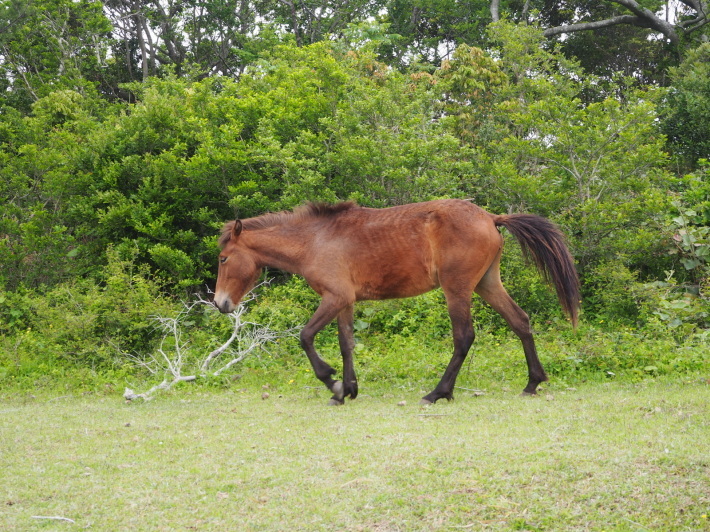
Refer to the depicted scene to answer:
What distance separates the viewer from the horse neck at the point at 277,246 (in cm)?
771

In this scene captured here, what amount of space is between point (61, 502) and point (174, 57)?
2687 centimetres

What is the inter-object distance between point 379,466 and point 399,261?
2.97 m

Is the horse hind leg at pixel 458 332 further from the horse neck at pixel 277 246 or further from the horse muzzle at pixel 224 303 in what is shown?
the horse muzzle at pixel 224 303

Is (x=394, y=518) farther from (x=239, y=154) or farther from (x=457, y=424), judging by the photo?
(x=239, y=154)

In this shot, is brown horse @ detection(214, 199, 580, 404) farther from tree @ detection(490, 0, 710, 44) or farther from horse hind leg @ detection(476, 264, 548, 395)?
tree @ detection(490, 0, 710, 44)

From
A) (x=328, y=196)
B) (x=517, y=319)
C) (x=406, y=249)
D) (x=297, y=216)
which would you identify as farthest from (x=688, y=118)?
(x=297, y=216)

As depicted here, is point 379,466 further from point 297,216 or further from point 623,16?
point 623,16

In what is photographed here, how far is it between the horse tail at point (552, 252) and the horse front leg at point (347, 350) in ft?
5.98

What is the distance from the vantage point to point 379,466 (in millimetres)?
4730

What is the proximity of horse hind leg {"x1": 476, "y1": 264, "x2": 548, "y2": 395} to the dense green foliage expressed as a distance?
1063 millimetres

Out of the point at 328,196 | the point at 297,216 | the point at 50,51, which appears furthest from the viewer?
the point at 50,51

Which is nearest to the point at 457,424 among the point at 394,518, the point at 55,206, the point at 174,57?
the point at 394,518

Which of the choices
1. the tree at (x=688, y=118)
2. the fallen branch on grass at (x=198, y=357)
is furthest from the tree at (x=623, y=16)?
the fallen branch on grass at (x=198, y=357)

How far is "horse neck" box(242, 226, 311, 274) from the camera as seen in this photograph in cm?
771
